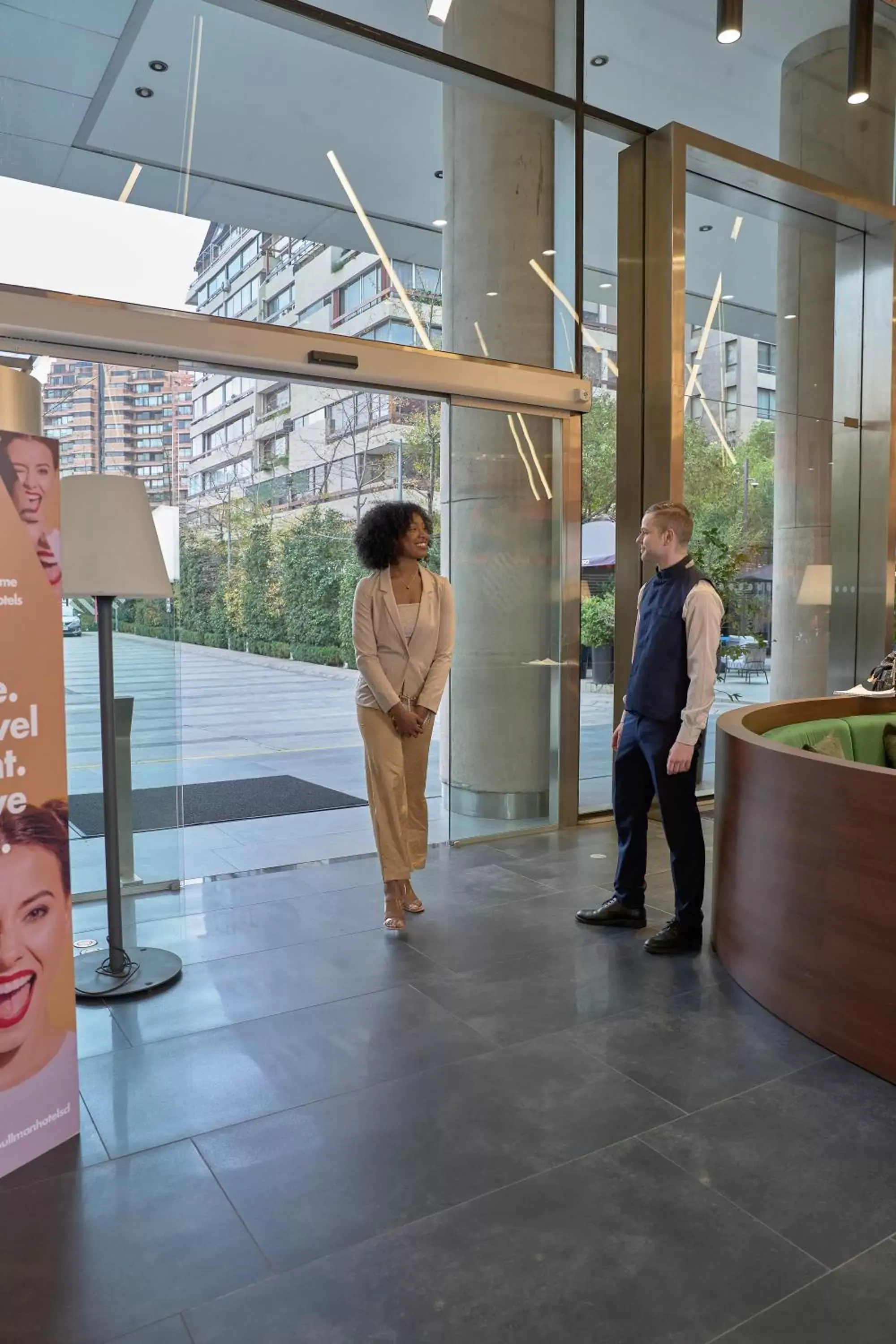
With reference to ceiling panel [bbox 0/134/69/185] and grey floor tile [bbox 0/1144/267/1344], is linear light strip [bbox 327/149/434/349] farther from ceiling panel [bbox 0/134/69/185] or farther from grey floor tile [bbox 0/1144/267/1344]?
grey floor tile [bbox 0/1144/267/1344]

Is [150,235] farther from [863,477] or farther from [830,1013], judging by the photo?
[863,477]

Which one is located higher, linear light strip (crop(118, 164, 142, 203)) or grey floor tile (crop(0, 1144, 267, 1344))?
linear light strip (crop(118, 164, 142, 203))

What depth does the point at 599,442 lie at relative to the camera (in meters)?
6.48

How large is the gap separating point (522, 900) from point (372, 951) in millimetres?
962

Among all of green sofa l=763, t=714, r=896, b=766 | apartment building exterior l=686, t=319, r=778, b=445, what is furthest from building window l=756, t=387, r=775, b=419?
green sofa l=763, t=714, r=896, b=766

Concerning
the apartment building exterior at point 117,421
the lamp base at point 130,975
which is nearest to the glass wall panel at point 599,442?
the apartment building exterior at point 117,421

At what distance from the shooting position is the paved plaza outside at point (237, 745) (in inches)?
183

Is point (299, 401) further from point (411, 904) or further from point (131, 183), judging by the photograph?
→ point (411, 904)

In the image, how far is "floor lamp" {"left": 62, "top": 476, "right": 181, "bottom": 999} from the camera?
11.3 ft

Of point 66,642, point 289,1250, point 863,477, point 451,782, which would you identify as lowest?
point 289,1250

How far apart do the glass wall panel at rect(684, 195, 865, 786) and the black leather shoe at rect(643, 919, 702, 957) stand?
130 inches

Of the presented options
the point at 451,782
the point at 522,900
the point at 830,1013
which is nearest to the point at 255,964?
the point at 522,900

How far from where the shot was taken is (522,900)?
4.67 meters

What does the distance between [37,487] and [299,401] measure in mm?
3184
